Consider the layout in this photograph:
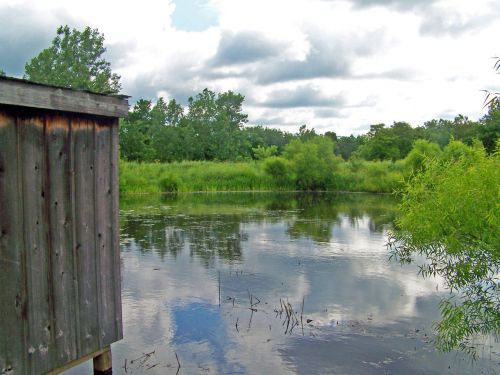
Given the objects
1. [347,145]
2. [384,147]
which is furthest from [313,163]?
[347,145]

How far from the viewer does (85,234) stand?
15.9 ft

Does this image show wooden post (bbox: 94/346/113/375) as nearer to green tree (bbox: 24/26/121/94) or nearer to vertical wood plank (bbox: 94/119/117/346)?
vertical wood plank (bbox: 94/119/117/346)

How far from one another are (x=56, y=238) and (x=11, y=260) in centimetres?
48

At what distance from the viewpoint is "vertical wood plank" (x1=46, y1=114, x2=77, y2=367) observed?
4469 millimetres

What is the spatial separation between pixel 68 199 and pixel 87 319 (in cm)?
117

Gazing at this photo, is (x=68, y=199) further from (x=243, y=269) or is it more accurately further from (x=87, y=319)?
(x=243, y=269)

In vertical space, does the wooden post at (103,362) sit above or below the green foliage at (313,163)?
below

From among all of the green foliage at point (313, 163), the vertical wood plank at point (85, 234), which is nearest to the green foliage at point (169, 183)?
the green foliage at point (313, 163)

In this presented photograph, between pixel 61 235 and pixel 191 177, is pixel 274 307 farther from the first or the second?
pixel 191 177

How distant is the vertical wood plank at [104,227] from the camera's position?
197 inches

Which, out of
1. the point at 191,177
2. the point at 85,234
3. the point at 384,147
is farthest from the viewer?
the point at 384,147

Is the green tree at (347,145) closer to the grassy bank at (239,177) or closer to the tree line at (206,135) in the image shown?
the tree line at (206,135)

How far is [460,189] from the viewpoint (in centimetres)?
699

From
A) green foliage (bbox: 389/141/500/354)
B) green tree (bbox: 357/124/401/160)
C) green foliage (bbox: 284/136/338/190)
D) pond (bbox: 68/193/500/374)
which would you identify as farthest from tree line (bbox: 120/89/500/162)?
green foliage (bbox: 389/141/500/354)
